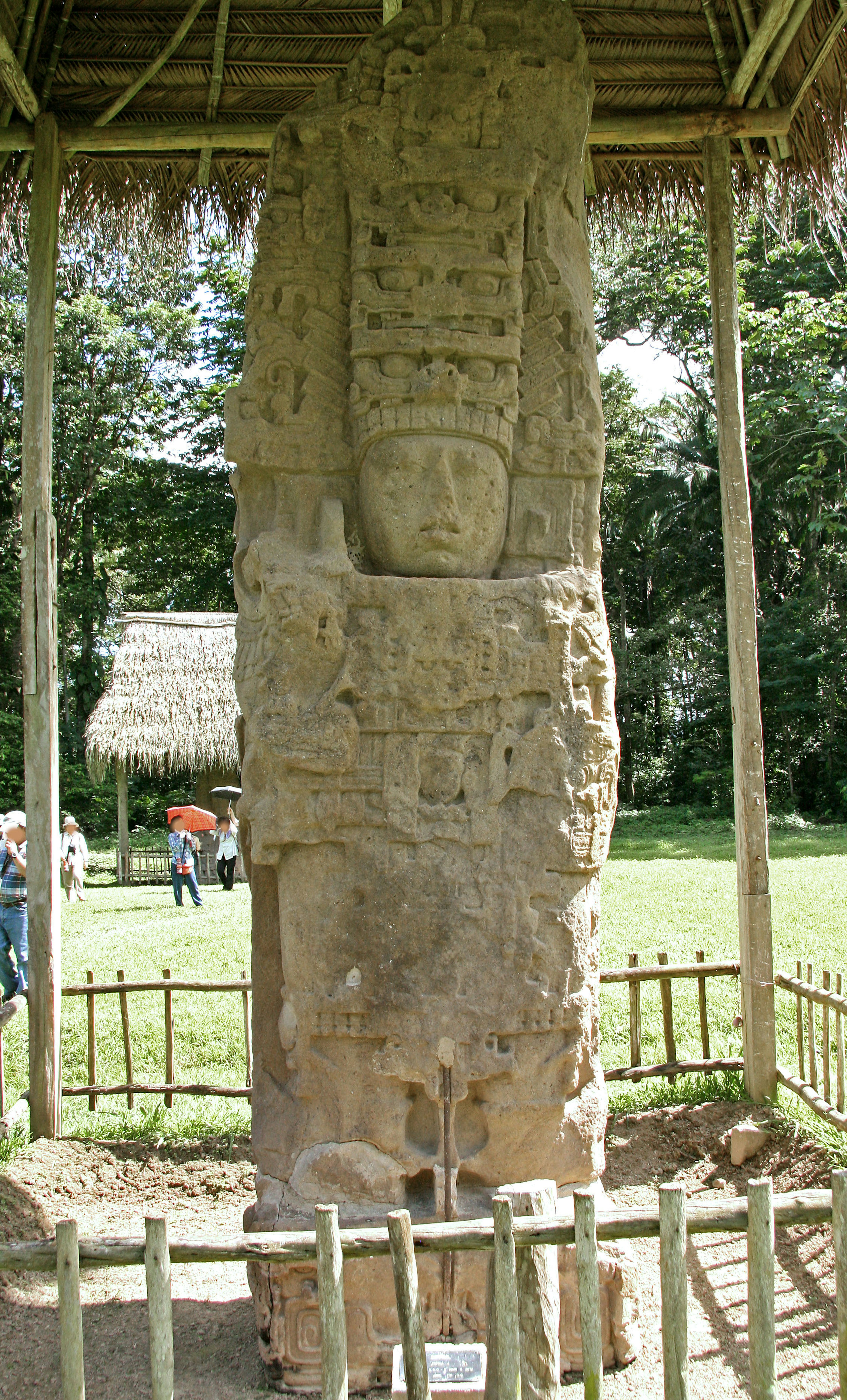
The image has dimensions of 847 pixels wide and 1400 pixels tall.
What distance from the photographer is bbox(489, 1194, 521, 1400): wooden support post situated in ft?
7.33

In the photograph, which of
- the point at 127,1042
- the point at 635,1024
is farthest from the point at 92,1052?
the point at 635,1024

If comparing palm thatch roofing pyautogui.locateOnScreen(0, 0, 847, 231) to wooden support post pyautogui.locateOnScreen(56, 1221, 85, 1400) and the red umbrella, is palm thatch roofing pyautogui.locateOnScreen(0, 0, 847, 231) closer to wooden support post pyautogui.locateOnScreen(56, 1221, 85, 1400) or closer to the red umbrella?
wooden support post pyautogui.locateOnScreen(56, 1221, 85, 1400)

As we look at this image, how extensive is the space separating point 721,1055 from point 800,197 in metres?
4.43

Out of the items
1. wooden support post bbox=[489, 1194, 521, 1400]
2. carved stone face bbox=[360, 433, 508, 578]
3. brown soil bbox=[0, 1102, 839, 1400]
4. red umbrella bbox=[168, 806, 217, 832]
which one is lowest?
brown soil bbox=[0, 1102, 839, 1400]

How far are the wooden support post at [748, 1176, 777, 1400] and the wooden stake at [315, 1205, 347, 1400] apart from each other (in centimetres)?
84

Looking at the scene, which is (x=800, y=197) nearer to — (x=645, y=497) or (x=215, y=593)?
(x=645, y=497)

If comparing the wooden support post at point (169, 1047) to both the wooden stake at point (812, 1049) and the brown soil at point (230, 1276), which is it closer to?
the brown soil at point (230, 1276)

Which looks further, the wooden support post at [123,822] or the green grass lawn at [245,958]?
the wooden support post at [123,822]

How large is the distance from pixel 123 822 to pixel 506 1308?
13.0 metres

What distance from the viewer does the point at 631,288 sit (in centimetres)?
1855

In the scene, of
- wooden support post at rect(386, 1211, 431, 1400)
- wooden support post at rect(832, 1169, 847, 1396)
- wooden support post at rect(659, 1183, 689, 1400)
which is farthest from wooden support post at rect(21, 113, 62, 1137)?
wooden support post at rect(832, 1169, 847, 1396)

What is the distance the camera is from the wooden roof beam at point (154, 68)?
181 inches

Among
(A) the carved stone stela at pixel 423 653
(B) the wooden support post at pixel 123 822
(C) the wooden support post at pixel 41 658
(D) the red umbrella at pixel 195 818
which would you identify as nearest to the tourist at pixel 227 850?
(D) the red umbrella at pixel 195 818

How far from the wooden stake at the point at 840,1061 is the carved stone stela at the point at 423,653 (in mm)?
1397
